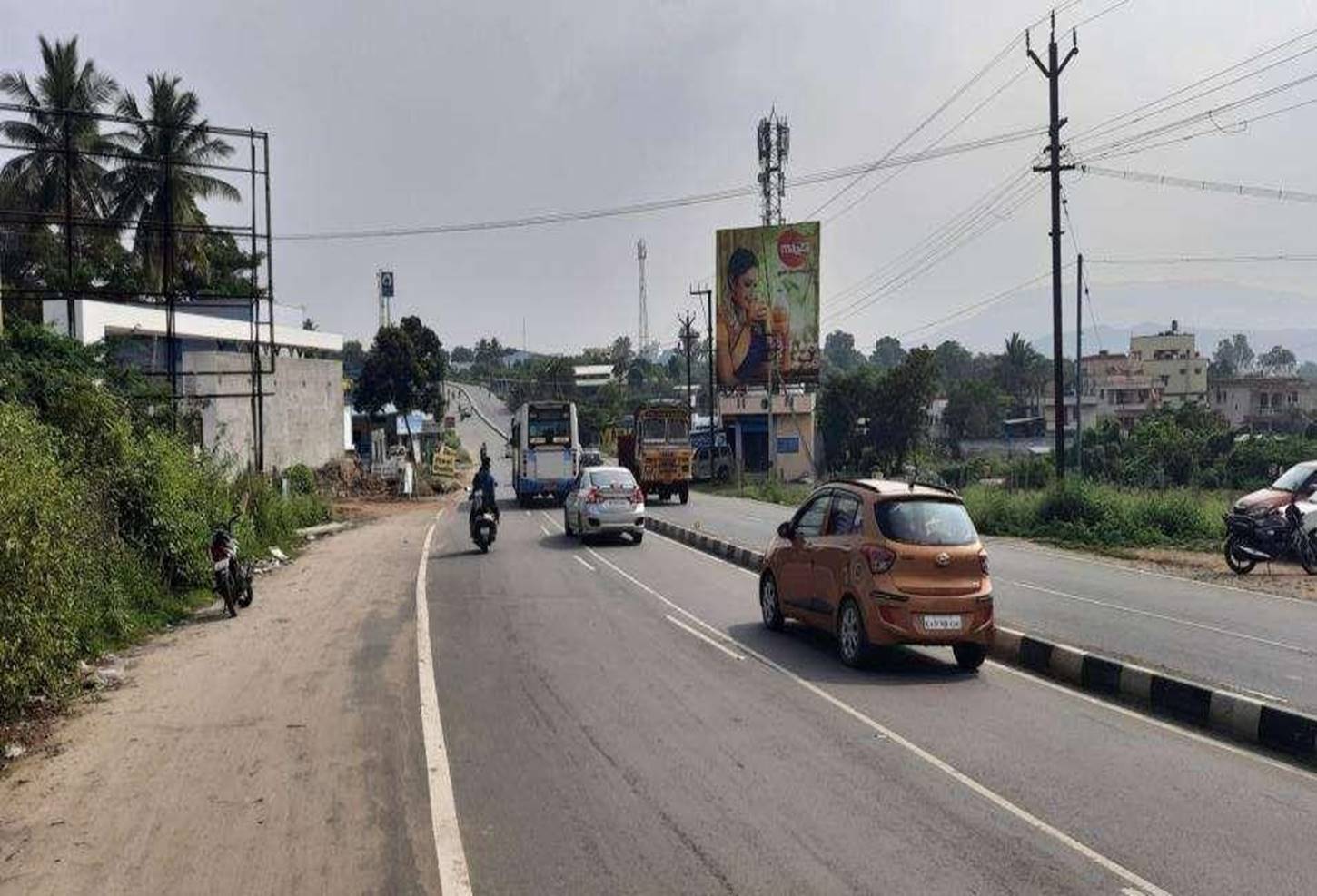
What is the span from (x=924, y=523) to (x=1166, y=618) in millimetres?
5202

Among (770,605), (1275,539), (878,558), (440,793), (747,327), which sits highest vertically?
(747,327)

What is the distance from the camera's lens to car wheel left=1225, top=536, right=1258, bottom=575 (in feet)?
62.5

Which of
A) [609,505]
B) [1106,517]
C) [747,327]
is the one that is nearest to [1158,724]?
[609,505]

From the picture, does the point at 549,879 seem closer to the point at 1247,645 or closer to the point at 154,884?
the point at 154,884

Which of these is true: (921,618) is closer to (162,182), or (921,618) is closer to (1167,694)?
(1167,694)

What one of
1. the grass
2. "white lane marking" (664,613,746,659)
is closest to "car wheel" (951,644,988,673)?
"white lane marking" (664,613,746,659)

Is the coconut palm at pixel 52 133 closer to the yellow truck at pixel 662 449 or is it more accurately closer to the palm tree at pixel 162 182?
the palm tree at pixel 162 182

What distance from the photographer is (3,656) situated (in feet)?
26.4

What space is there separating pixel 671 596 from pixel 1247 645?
743 centimetres

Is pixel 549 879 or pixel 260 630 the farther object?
pixel 260 630

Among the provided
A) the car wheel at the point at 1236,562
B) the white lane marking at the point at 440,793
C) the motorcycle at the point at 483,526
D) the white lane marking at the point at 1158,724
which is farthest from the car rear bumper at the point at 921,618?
the motorcycle at the point at 483,526

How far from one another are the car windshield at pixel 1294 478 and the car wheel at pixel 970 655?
1224cm

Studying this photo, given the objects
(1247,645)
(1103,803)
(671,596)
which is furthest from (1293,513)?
(1103,803)

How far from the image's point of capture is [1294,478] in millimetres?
20359
